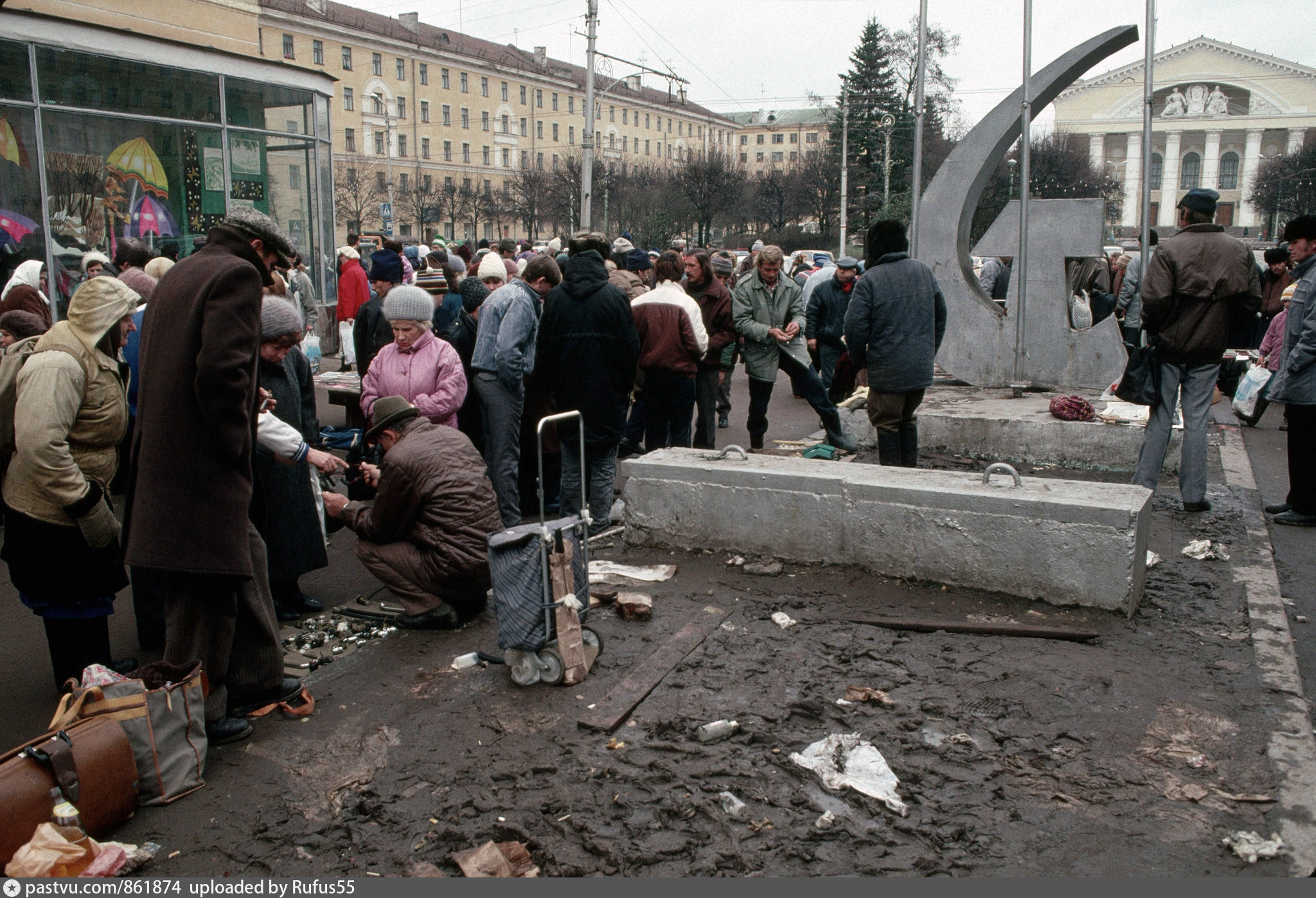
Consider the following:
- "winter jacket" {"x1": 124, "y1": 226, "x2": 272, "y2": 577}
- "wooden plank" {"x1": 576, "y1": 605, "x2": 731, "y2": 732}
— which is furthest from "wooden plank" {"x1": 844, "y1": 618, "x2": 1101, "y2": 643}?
"winter jacket" {"x1": 124, "y1": 226, "x2": 272, "y2": 577}

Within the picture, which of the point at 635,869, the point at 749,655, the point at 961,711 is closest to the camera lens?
the point at 635,869

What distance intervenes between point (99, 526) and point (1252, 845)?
4.43m

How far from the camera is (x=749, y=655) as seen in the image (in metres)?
4.69

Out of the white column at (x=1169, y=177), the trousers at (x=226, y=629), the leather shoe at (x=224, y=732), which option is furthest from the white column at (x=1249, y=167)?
the leather shoe at (x=224, y=732)

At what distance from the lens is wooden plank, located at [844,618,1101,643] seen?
4758 millimetres

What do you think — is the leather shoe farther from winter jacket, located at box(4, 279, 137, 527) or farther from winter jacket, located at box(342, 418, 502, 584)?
winter jacket, located at box(342, 418, 502, 584)

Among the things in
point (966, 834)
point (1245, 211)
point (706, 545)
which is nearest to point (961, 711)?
point (966, 834)

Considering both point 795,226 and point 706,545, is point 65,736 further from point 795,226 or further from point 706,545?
point 795,226

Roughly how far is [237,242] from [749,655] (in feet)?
9.45

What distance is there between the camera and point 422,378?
236 inches

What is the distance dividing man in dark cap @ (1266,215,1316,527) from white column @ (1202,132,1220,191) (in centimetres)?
9124

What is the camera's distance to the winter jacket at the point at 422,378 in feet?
19.6

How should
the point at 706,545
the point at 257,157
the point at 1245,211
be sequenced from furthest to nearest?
the point at 1245,211
the point at 257,157
the point at 706,545

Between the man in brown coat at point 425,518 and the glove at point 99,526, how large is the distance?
125 cm
